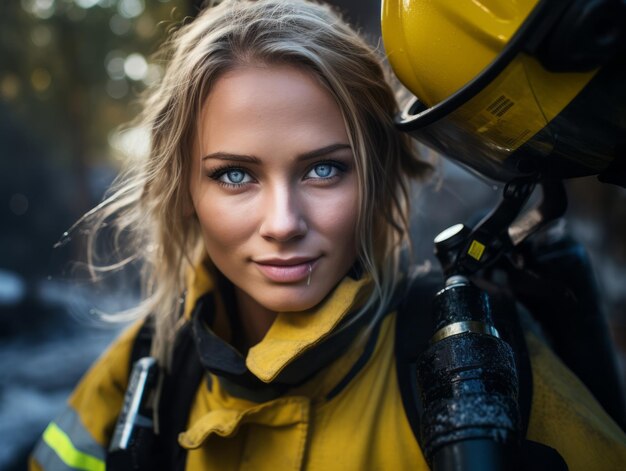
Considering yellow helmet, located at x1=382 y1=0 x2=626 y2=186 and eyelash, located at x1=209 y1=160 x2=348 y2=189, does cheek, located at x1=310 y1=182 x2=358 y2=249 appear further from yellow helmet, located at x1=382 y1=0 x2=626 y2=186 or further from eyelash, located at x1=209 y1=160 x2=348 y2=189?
yellow helmet, located at x1=382 y1=0 x2=626 y2=186

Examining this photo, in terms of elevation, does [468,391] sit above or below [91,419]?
above

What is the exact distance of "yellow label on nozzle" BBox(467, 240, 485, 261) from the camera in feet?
4.33

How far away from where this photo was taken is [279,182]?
133cm

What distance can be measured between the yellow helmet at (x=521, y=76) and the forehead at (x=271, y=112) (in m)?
0.19

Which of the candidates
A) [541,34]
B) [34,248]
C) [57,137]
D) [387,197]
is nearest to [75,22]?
[57,137]

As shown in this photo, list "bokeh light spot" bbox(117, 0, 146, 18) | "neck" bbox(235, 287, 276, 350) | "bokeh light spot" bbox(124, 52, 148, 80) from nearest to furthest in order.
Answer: "neck" bbox(235, 287, 276, 350) < "bokeh light spot" bbox(117, 0, 146, 18) < "bokeh light spot" bbox(124, 52, 148, 80)

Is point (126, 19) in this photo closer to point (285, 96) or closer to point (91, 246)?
point (91, 246)

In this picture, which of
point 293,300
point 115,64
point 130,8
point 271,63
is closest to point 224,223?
point 293,300

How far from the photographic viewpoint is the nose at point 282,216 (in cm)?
129

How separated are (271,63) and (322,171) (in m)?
0.27

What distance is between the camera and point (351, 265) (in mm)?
1479

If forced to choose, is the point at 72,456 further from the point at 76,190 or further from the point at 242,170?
the point at 76,190

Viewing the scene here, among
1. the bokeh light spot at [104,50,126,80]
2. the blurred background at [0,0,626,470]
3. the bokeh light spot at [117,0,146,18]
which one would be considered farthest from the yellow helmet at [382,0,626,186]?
the bokeh light spot at [104,50,126,80]

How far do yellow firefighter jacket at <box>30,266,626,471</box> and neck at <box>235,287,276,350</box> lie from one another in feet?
0.57
